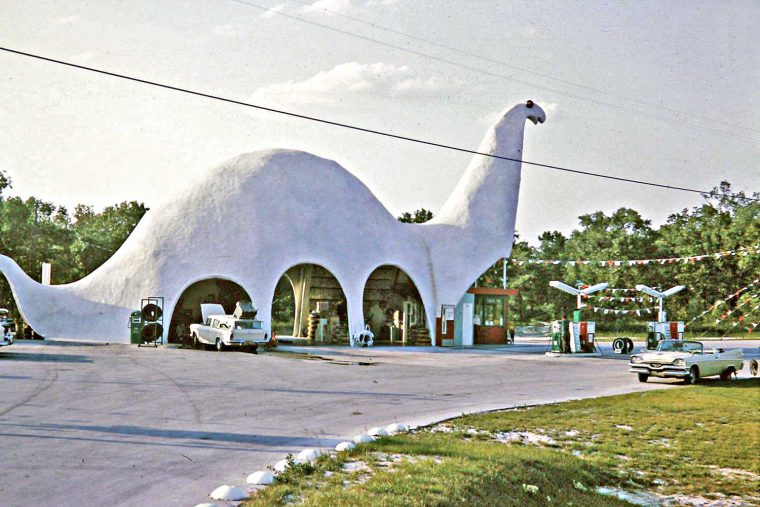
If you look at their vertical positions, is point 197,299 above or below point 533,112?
below

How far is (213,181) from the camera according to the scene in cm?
3734

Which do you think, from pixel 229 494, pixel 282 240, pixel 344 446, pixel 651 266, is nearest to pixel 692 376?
pixel 344 446

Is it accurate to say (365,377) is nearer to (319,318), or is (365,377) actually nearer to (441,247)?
(319,318)

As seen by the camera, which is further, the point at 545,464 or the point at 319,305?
the point at 319,305

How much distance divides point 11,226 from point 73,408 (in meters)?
46.3

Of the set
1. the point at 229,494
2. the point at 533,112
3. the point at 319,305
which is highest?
the point at 533,112

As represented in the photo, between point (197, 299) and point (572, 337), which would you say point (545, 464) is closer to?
point (572, 337)

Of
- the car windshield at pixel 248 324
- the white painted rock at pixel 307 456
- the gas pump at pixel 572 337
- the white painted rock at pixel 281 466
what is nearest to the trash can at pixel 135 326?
the car windshield at pixel 248 324

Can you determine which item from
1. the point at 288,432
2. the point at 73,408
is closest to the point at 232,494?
the point at 288,432

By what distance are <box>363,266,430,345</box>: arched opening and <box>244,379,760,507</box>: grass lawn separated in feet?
79.1

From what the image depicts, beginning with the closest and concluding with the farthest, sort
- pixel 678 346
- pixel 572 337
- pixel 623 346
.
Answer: pixel 678 346 < pixel 572 337 < pixel 623 346

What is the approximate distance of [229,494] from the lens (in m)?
7.91

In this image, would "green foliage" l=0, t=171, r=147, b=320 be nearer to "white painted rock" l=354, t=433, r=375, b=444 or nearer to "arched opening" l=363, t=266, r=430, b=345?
"arched opening" l=363, t=266, r=430, b=345

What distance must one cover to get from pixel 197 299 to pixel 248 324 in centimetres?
932
